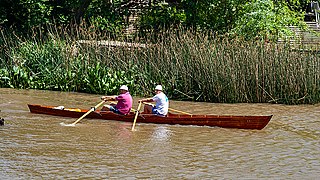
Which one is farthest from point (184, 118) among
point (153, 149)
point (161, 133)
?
point (153, 149)

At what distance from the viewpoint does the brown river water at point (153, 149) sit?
1036 centimetres

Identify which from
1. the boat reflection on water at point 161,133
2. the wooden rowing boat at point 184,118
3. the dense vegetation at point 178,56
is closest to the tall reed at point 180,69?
the dense vegetation at point 178,56

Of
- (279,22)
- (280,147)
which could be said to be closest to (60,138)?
(280,147)

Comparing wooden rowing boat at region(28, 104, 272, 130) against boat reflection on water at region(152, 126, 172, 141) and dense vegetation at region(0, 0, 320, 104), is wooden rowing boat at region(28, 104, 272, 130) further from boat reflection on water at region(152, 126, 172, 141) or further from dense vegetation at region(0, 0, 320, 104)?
dense vegetation at region(0, 0, 320, 104)

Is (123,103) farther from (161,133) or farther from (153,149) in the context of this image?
(153,149)

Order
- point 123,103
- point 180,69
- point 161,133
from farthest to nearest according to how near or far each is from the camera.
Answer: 1. point 180,69
2. point 123,103
3. point 161,133

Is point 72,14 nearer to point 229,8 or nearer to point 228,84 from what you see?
point 229,8

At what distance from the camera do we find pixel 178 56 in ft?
63.7

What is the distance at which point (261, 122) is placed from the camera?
14.2 m

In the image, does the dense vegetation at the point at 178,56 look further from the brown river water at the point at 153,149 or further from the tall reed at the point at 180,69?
the brown river water at the point at 153,149

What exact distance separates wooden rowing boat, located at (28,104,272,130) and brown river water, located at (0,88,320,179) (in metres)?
0.16

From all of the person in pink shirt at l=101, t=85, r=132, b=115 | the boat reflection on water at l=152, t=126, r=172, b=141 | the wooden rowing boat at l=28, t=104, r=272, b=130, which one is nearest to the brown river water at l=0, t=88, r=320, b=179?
the boat reflection on water at l=152, t=126, r=172, b=141

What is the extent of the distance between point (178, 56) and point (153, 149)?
761 cm

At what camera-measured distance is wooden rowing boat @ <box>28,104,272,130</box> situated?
1427 cm
